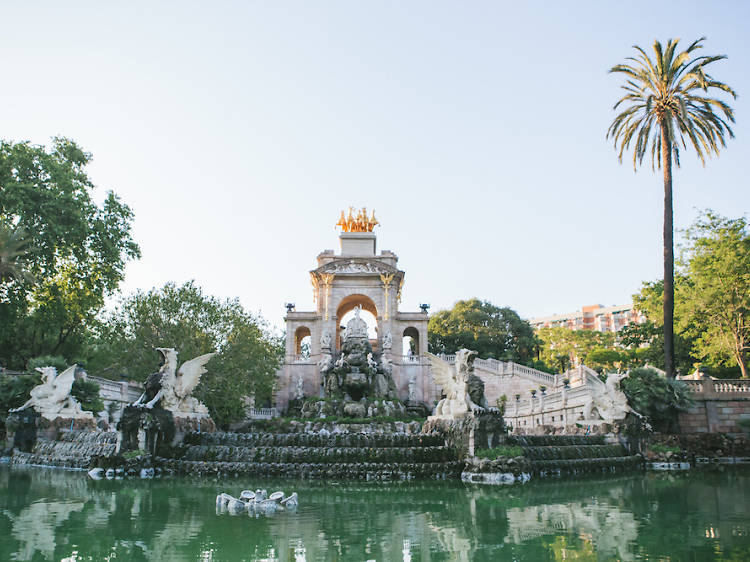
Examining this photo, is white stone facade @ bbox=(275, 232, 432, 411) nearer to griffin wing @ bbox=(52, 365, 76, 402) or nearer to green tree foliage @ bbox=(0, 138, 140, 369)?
green tree foliage @ bbox=(0, 138, 140, 369)

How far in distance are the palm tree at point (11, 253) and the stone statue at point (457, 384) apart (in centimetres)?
1986

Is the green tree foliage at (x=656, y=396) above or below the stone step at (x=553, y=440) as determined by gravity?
above

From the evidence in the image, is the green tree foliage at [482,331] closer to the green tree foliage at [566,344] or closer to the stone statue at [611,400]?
the green tree foliage at [566,344]

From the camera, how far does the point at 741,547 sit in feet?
24.1

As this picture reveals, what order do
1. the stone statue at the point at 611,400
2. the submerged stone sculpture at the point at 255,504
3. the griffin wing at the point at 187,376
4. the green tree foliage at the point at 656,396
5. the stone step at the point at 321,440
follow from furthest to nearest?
the green tree foliage at the point at 656,396 < the stone statue at the point at 611,400 < the griffin wing at the point at 187,376 < the stone step at the point at 321,440 < the submerged stone sculpture at the point at 255,504

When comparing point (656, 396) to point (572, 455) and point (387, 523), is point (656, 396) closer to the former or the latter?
point (572, 455)

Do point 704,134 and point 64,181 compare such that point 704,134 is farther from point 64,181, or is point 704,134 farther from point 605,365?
point 605,365

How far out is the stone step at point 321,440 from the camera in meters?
17.9

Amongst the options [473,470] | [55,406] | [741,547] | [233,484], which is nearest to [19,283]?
[55,406]

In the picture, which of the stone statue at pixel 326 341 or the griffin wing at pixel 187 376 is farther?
the stone statue at pixel 326 341

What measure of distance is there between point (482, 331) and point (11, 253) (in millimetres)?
43468

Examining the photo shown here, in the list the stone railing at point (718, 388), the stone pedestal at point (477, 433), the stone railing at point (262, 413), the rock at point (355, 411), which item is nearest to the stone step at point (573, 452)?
the stone pedestal at point (477, 433)

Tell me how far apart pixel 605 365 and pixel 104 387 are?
A: 47262 mm

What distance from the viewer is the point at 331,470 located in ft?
53.6
